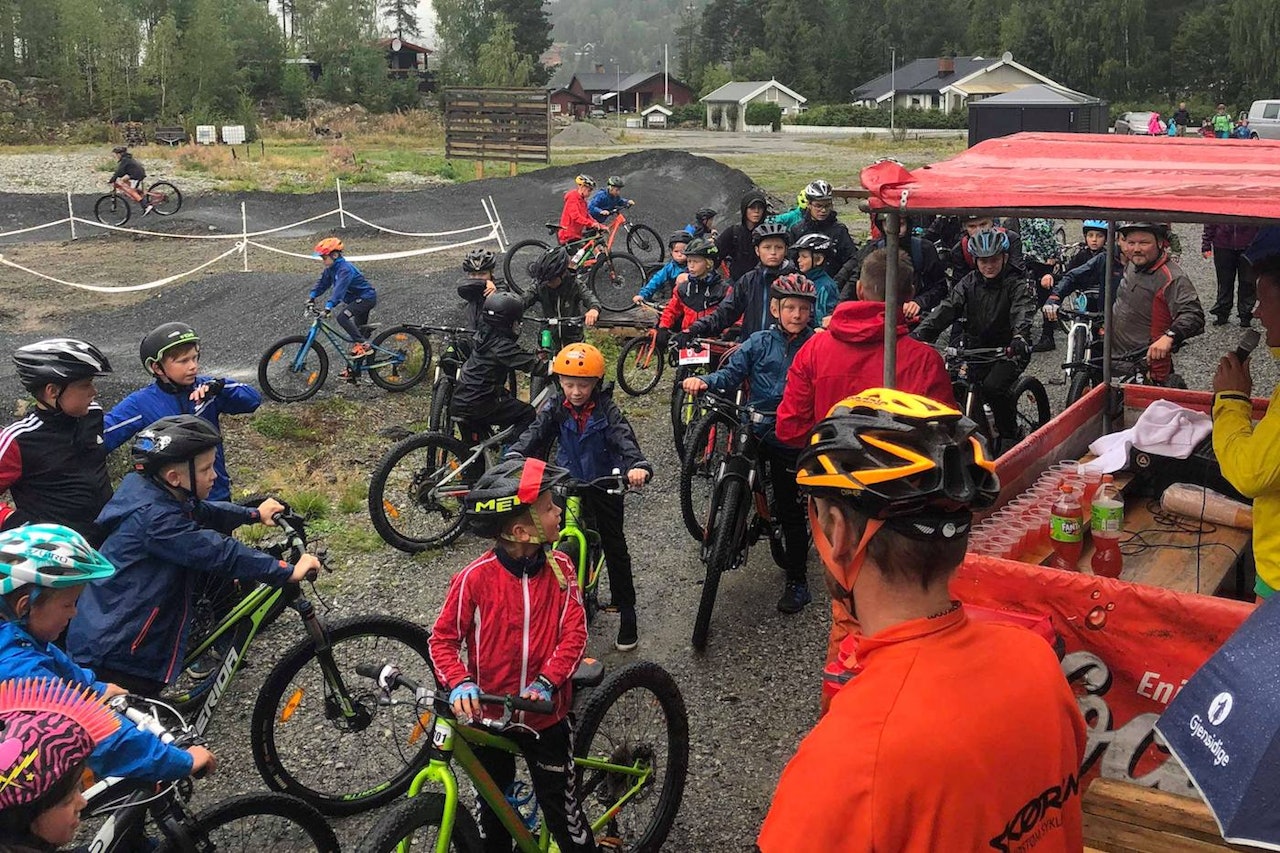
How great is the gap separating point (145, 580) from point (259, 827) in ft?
4.18

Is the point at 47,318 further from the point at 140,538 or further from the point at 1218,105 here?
the point at 1218,105

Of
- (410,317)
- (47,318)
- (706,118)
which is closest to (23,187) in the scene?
(47,318)

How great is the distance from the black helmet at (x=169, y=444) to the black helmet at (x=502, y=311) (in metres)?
3.49

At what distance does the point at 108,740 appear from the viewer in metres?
3.16

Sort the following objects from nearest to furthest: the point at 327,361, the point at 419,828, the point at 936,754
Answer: the point at 936,754
the point at 419,828
the point at 327,361

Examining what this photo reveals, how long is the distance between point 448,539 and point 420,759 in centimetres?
303

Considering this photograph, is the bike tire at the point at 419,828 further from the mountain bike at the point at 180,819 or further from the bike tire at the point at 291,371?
the bike tire at the point at 291,371

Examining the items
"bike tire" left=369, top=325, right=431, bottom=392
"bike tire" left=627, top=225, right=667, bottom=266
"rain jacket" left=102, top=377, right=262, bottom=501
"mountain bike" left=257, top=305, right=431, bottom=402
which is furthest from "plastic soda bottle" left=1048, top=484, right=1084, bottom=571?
"bike tire" left=627, top=225, right=667, bottom=266

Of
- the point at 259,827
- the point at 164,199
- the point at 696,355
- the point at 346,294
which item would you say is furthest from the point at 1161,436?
the point at 164,199

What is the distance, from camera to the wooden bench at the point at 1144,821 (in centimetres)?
339

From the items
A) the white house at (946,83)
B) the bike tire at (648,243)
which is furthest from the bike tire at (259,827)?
the white house at (946,83)

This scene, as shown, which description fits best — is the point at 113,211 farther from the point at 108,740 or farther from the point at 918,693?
the point at 918,693

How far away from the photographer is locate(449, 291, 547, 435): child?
7840 millimetres

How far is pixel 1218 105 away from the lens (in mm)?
78625
